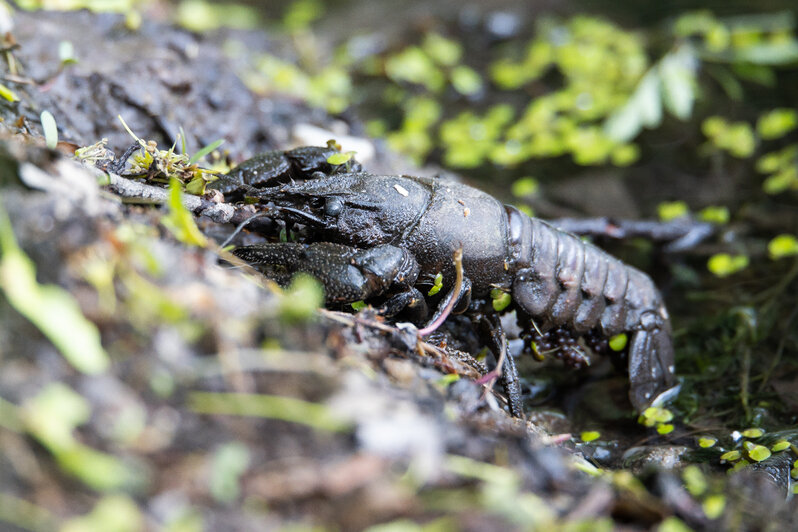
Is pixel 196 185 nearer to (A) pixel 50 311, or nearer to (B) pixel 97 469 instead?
(A) pixel 50 311

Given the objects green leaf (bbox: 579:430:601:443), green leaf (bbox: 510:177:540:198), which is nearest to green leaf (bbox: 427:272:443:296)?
green leaf (bbox: 579:430:601:443)

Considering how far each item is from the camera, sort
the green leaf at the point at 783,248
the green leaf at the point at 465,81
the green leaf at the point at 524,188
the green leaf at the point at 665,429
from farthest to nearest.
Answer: the green leaf at the point at 465,81 → the green leaf at the point at 524,188 → the green leaf at the point at 783,248 → the green leaf at the point at 665,429

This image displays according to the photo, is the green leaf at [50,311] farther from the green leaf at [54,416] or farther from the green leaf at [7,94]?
the green leaf at [7,94]

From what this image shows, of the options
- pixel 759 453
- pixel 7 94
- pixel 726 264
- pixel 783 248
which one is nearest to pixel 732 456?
pixel 759 453

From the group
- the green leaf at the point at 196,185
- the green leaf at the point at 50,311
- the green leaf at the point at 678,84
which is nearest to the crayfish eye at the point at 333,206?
the green leaf at the point at 196,185

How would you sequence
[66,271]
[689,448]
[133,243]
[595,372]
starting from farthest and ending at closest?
1. [595,372]
2. [689,448]
3. [133,243]
4. [66,271]

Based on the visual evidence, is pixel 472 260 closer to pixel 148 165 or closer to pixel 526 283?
pixel 526 283

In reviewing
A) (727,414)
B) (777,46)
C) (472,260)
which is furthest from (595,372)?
(777,46)
